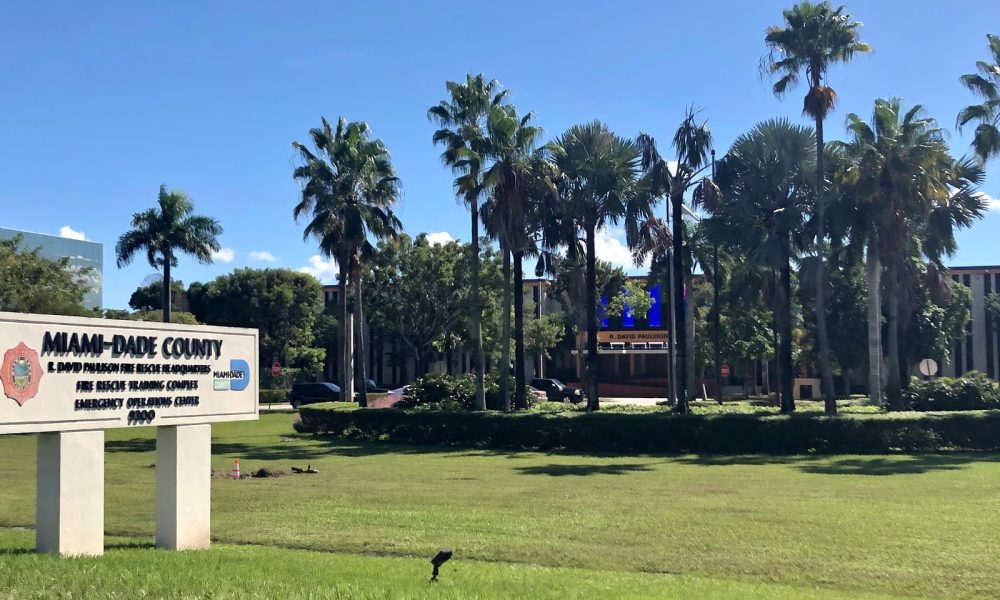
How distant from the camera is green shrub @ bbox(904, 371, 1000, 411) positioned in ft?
89.9

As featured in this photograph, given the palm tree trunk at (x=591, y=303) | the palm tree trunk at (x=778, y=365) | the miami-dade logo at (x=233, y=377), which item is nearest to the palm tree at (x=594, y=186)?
the palm tree trunk at (x=591, y=303)

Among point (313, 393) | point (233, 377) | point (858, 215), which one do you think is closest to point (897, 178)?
point (858, 215)

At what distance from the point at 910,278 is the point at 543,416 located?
51.8 feet

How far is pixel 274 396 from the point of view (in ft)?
189

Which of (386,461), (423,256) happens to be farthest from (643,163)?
(423,256)

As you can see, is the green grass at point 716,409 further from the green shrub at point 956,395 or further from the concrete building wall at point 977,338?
the concrete building wall at point 977,338

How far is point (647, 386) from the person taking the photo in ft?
229

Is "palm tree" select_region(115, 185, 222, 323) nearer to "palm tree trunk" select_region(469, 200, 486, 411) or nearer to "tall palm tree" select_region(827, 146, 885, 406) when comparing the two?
"palm tree trunk" select_region(469, 200, 486, 411)

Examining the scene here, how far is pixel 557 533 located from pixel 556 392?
43.5 meters

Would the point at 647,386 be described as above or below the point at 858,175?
below

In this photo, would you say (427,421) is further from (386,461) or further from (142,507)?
(142,507)

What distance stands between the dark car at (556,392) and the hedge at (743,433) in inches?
1062

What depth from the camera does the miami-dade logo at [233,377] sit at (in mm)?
11109

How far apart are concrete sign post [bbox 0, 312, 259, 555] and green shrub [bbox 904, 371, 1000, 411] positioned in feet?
80.0
